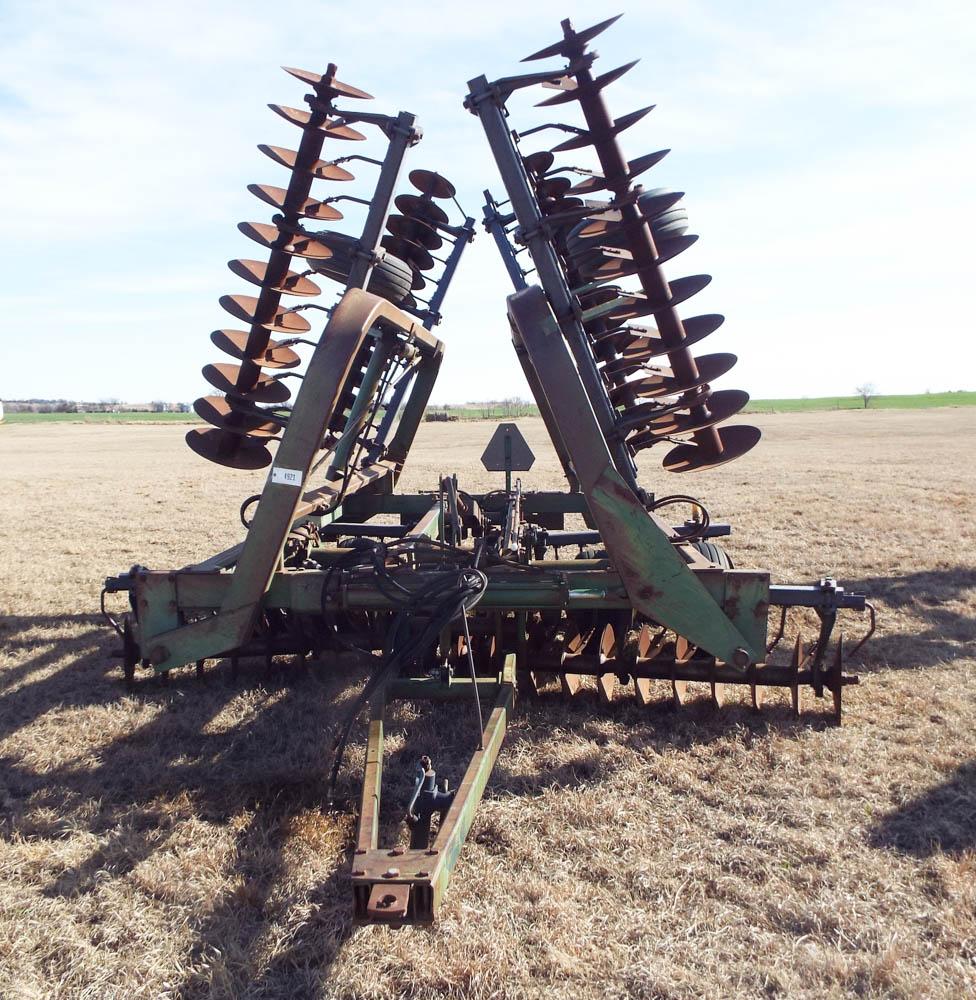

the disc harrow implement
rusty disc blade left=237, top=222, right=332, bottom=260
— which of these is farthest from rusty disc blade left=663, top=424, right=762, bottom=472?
rusty disc blade left=237, top=222, right=332, bottom=260

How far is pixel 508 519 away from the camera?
480cm

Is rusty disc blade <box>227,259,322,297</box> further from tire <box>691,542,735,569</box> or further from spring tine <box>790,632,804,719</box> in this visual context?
spring tine <box>790,632,804,719</box>

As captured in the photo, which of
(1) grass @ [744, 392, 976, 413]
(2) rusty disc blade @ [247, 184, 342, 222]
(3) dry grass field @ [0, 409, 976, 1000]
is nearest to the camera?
(3) dry grass field @ [0, 409, 976, 1000]

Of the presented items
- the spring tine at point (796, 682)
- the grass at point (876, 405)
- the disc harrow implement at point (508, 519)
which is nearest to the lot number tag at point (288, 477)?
the disc harrow implement at point (508, 519)

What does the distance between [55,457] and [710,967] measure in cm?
2732

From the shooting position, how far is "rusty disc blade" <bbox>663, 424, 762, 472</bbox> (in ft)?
15.5

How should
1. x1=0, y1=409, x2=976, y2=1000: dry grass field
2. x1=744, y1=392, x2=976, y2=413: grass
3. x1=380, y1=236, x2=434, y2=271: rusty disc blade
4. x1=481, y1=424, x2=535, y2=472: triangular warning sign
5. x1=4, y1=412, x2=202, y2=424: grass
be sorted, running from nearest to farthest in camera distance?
x1=0, y1=409, x2=976, y2=1000: dry grass field, x1=380, y1=236, x2=434, y2=271: rusty disc blade, x1=481, y1=424, x2=535, y2=472: triangular warning sign, x1=4, y1=412, x2=202, y2=424: grass, x1=744, y1=392, x2=976, y2=413: grass

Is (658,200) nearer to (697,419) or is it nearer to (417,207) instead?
(697,419)

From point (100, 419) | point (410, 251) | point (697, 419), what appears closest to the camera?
point (697, 419)

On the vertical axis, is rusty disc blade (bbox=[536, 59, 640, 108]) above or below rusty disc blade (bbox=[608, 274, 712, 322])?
above

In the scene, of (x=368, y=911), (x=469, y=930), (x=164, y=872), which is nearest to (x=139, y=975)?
(x=164, y=872)

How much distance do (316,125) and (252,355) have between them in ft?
4.40

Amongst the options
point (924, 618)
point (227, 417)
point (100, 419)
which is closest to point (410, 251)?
point (227, 417)

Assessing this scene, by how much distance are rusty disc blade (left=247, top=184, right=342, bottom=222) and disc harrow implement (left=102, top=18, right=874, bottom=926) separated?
0.02 metres
